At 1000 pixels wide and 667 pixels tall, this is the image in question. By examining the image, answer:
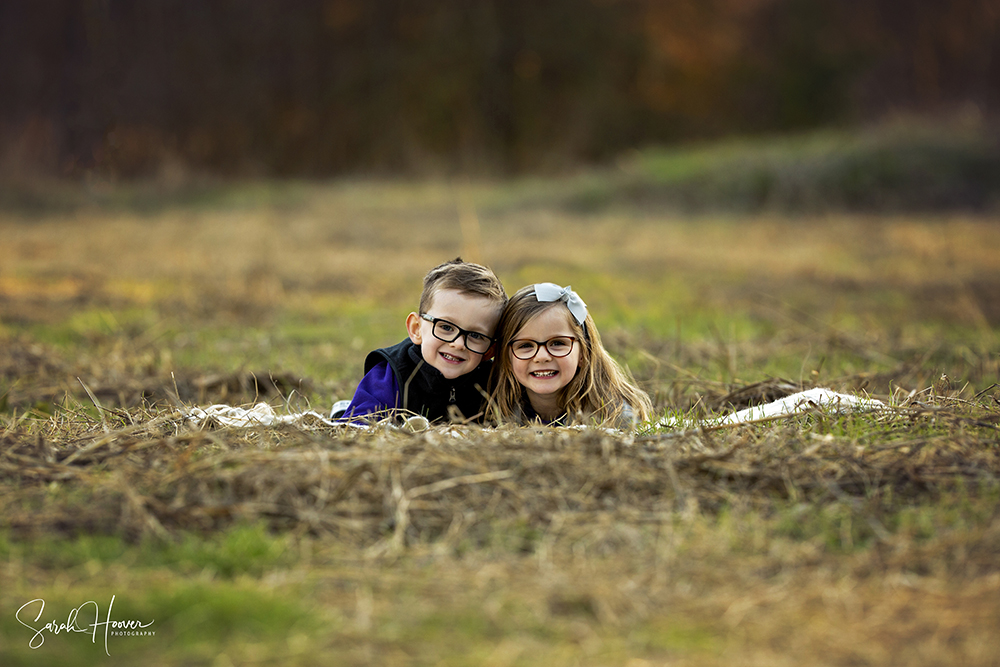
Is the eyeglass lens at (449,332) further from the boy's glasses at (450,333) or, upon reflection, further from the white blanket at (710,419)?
the white blanket at (710,419)

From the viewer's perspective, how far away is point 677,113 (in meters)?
28.5

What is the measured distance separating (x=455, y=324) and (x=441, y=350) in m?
0.14

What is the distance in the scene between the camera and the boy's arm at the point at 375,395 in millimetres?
4125

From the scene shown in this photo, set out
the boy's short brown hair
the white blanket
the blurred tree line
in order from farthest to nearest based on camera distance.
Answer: the blurred tree line < the boy's short brown hair < the white blanket

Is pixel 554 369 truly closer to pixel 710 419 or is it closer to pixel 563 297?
pixel 563 297

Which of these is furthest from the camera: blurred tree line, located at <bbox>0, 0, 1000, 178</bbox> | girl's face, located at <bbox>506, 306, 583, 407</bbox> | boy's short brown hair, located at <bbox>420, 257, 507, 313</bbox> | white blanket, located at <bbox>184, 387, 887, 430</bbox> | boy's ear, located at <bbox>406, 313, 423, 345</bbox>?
blurred tree line, located at <bbox>0, 0, 1000, 178</bbox>

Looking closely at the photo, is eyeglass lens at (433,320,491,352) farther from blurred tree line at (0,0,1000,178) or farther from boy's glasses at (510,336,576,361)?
blurred tree line at (0,0,1000,178)

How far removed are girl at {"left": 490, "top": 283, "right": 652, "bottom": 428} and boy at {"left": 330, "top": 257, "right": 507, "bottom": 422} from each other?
12 centimetres

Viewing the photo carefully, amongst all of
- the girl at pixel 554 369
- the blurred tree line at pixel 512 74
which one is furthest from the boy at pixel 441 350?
the blurred tree line at pixel 512 74

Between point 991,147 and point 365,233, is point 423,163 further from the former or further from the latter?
point 991,147
